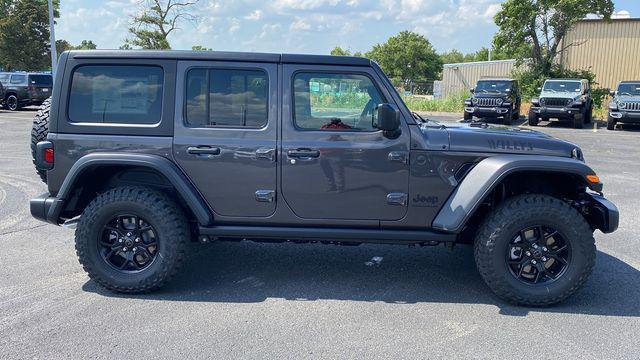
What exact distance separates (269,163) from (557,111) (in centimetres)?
1925

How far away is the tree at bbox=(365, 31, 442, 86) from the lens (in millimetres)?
78000

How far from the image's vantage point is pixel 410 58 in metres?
78.6

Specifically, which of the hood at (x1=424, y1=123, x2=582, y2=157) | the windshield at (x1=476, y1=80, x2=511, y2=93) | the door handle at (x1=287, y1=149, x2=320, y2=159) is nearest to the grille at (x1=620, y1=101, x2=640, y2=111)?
the windshield at (x1=476, y1=80, x2=511, y2=93)

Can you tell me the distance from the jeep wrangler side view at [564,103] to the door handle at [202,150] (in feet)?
63.7

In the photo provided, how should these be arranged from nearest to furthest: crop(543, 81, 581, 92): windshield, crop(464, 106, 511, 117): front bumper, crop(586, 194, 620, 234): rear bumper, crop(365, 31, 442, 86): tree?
1. crop(586, 194, 620, 234): rear bumper
2. crop(543, 81, 581, 92): windshield
3. crop(464, 106, 511, 117): front bumper
4. crop(365, 31, 442, 86): tree

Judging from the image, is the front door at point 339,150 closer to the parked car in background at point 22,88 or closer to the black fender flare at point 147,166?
the black fender flare at point 147,166

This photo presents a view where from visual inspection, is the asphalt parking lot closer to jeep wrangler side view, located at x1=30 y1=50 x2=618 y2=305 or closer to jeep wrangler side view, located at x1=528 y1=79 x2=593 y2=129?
jeep wrangler side view, located at x1=30 y1=50 x2=618 y2=305

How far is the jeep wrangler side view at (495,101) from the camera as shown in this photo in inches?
875

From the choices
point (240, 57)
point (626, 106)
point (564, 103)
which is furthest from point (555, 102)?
point (240, 57)

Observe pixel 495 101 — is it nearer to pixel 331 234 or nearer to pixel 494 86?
pixel 494 86

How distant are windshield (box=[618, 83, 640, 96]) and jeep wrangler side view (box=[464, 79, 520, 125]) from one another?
404cm

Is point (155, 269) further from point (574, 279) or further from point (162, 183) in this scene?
point (574, 279)

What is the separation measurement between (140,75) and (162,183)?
2.98ft

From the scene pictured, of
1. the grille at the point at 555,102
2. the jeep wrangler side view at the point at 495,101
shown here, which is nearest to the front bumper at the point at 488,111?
the jeep wrangler side view at the point at 495,101
